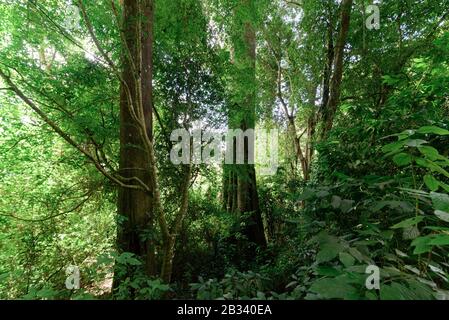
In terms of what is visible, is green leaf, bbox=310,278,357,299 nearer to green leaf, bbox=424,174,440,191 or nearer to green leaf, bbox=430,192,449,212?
green leaf, bbox=430,192,449,212

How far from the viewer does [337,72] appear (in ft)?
15.7

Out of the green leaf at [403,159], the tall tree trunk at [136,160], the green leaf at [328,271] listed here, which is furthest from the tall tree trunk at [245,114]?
the green leaf at [328,271]

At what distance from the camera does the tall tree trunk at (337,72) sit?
4.53 metres

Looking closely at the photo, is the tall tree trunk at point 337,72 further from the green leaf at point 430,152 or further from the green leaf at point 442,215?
the green leaf at point 442,215

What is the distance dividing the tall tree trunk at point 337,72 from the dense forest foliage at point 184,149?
0.02 meters

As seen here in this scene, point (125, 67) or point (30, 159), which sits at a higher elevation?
point (125, 67)

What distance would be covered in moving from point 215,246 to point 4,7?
15.6 ft

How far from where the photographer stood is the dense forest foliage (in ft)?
5.00

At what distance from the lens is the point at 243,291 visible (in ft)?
4.95

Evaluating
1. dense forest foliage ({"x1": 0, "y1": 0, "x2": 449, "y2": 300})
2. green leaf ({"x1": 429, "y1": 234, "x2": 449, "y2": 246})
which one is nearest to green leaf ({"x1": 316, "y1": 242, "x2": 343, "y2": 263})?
dense forest foliage ({"x1": 0, "y1": 0, "x2": 449, "y2": 300})

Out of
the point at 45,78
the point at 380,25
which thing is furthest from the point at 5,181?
the point at 380,25

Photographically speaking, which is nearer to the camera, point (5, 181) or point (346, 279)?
point (346, 279)

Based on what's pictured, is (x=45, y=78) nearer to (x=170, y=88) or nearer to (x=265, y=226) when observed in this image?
(x=170, y=88)
